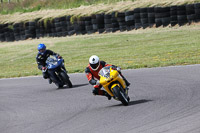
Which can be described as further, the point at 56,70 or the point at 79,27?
the point at 79,27

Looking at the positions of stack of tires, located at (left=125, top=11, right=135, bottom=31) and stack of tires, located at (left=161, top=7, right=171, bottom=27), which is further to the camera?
stack of tires, located at (left=125, top=11, right=135, bottom=31)

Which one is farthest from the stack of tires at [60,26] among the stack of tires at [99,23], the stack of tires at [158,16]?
the stack of tires at [158,16]

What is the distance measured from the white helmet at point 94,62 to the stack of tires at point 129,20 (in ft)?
58.9

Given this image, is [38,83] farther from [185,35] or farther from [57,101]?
[185,35]

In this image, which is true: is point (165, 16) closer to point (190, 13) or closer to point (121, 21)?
point (190, 13)

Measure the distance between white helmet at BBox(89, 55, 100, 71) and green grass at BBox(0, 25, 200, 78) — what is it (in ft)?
19.8

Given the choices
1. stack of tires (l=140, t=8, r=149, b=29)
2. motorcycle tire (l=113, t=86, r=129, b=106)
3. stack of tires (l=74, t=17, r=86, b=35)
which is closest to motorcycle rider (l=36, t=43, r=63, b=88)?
motorcycle tire (l=113, t=86, r=129, b=106)

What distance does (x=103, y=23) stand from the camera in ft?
97.7

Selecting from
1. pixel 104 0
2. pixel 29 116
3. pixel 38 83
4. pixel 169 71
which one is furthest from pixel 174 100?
pixel 104 0

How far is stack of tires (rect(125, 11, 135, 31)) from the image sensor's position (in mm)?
27328

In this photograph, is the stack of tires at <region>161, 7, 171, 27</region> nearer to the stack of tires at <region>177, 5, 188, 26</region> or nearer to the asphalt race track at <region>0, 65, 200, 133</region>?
the stack of tires at <region>177, 5, 188, 26</region>

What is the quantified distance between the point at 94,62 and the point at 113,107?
3.39 feet

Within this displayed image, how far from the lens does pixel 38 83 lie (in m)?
15.4

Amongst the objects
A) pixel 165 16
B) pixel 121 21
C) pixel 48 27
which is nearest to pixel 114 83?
pixel 165 16
